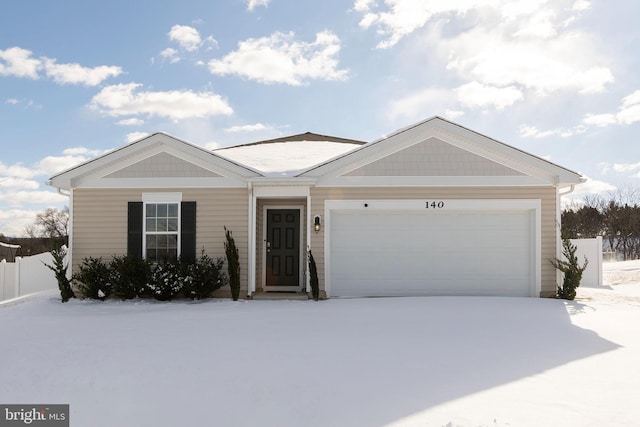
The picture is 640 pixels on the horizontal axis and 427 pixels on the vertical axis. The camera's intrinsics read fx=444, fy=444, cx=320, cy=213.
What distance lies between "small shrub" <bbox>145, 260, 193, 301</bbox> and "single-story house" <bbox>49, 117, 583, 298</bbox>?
540mm

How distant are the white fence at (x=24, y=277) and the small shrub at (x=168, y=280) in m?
4.54

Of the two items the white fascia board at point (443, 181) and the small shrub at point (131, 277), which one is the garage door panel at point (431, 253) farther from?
the small shrub at point (131, 277)

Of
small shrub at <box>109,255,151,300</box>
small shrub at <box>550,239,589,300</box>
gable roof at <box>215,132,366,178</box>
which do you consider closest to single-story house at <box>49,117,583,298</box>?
small shrub at <box>550,239,589,300</box>

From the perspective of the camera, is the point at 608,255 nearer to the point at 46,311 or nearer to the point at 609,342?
the point at 609,342

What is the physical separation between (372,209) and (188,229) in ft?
13.6

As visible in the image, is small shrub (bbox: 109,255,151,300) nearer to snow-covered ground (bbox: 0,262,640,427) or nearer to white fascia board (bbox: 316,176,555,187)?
snow-covered ground (bbox: 0,262,640,427)

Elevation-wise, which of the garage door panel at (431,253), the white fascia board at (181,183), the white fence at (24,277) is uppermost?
the white fascia board at (181,183)

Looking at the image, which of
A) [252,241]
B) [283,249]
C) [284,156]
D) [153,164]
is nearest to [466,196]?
[283,249]

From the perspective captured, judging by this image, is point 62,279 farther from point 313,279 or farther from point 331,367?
point 331,367

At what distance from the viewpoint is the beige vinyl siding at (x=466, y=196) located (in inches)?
386

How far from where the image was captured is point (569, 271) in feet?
30.8

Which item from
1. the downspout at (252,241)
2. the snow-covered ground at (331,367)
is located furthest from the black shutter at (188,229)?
the snow-covered ground at (331,367)

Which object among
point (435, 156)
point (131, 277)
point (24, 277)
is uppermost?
point (435, 156)

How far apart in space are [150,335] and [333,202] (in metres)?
5.03
